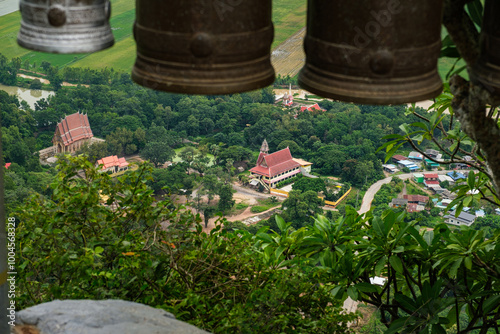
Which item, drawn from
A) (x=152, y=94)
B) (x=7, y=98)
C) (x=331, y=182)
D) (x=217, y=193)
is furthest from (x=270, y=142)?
(x=7, y=98)

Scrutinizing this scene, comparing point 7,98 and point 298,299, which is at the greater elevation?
point 298,299

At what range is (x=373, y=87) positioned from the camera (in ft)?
2.64

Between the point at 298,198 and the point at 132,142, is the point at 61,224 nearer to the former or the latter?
the point at 298,198

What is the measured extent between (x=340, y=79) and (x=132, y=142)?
12.4 metres

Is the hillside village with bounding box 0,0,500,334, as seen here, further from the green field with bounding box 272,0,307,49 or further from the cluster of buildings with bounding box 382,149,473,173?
the cluster of buildings with bounding box 382,149,473,173

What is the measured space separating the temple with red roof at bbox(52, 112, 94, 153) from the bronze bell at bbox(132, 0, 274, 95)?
11.4 metres

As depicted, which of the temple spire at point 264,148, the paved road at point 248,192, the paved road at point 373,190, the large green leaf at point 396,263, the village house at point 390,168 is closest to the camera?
the large green leaf at point 396,263

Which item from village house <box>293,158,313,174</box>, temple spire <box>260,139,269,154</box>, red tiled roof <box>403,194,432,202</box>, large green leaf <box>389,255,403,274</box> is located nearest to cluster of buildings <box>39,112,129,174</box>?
temple spire <box>260,139,269,154</box>

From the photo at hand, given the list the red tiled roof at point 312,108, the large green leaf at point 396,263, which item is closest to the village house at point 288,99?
the red tiled roof at point 312,108

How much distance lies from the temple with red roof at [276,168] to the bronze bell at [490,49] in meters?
10.4

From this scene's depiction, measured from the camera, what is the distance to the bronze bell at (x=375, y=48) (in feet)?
2.54

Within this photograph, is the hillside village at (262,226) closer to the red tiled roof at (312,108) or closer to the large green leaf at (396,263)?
the large green leaf at (396,263)

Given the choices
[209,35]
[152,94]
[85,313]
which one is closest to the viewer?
[209,35]

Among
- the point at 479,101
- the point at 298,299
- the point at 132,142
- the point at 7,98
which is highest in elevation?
the point at 479,101
